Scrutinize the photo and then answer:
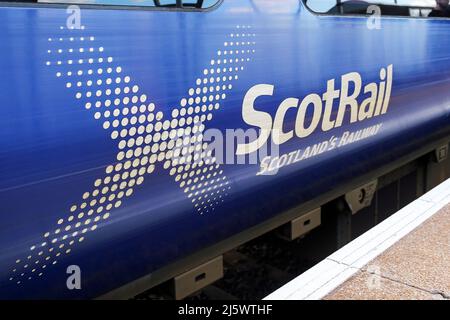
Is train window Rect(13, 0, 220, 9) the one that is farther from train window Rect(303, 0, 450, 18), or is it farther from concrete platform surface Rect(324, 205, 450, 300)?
concrete platform surface Rect(324, 205, 450, 300)

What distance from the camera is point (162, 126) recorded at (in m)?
2.27

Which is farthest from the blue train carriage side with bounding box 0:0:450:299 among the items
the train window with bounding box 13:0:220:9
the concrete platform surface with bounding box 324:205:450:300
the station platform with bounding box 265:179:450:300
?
the concrete platform surface with bounding box 324:205:450:300

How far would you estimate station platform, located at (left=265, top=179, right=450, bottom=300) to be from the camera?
8.36ft

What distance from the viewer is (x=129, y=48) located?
2109 millimetres

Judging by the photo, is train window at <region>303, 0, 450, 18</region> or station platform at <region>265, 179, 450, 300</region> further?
train window at <region>303, 0, 450, 18</region>

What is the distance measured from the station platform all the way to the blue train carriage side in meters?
0.48

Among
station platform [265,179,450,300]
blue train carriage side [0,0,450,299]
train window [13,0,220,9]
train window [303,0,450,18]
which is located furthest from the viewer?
train window [303,0,450,18]

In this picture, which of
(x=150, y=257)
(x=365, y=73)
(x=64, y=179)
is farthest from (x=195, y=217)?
(x=365, y=73)

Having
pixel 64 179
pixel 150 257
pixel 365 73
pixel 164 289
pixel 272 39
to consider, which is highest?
pixel 272 39

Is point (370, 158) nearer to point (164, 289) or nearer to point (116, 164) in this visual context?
point (164, 289)

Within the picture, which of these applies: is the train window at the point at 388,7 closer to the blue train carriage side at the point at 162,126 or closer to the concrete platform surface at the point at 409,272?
the blue train carriage side at the point at 162,126

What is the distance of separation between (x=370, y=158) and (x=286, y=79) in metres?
1.31

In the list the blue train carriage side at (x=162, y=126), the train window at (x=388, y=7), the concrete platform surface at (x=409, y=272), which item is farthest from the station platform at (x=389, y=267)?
the train window at (x=388, y=7)

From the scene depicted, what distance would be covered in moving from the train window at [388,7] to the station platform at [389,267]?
4.46 feet
